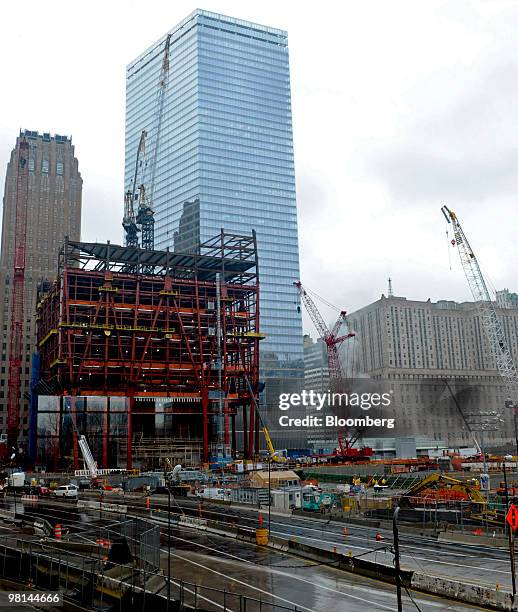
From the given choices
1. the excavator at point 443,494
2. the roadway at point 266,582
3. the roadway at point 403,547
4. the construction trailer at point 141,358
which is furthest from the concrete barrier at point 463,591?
the construction trailer at point 141,358

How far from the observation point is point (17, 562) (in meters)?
30.5

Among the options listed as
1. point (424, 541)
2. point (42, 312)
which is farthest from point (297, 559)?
point (42, 312)

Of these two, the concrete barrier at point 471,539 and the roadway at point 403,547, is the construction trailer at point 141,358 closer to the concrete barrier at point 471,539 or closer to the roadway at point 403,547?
the roadway at point 403,547

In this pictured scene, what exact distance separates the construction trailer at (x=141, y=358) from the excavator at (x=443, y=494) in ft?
174

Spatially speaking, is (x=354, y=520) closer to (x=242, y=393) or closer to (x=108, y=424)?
(x=108, y=424)

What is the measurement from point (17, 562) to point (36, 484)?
5755 centimetres

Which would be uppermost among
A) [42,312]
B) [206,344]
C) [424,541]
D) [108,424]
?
[42,312]

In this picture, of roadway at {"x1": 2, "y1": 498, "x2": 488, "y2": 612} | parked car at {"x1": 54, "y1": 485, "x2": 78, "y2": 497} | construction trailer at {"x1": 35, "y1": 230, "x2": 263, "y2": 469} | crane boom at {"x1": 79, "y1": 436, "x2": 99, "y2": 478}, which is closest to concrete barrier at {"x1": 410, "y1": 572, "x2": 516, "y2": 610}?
roadway at {"x1": 2, "y1": 498, "x2": 488, "y2": 612}

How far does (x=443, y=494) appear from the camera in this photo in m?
57.2

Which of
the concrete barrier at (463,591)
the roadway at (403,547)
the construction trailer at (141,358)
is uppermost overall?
the construction trailer at (141,358)

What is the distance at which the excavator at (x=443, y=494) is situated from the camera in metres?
53.5

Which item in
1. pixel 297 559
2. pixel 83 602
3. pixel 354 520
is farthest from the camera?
pixel 354 520

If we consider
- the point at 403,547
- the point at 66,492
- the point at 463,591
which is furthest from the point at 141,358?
the point at 463,591

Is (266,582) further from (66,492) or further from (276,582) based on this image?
(66,492)
